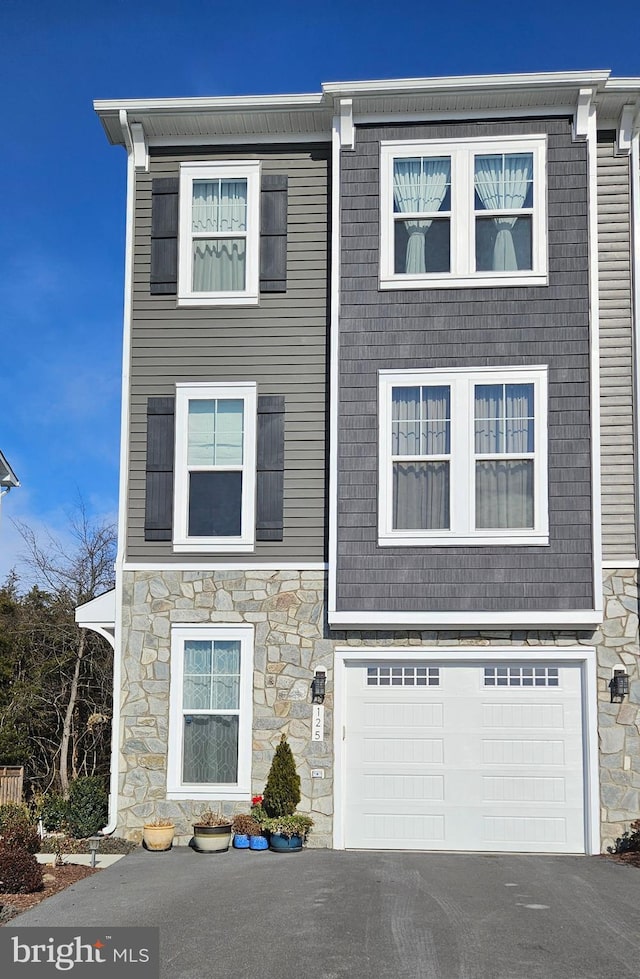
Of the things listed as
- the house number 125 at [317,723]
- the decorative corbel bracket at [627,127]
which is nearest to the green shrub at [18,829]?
the house number 125 at [317,723]

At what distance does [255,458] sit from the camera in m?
11.9

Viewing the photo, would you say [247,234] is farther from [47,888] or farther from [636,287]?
[47,888]

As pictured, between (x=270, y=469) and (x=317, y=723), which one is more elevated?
(x=270, y=469)

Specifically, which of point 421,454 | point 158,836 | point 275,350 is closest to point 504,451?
point 421,454

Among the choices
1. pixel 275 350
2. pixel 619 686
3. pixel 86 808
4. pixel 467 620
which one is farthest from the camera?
pixel 275 350

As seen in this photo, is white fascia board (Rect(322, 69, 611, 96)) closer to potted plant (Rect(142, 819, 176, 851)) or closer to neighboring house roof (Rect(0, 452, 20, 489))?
neighboring house roof (Rect(0, 452, 20, 489))

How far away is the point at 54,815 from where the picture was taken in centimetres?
1186

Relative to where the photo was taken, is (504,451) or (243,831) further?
(504,451)

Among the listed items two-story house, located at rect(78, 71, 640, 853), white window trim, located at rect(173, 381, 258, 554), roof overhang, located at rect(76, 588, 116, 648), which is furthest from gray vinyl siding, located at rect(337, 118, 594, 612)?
roof overhang, located at rect(76, 588, 116, 648)

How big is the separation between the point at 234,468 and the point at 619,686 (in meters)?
4.93

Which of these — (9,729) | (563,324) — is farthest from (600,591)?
(9,729)

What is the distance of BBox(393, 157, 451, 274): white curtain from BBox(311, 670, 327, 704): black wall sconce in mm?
4740

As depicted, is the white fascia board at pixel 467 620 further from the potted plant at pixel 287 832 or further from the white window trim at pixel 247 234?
the white window trim at pixel 247 234

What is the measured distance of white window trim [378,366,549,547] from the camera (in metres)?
11.2
